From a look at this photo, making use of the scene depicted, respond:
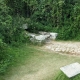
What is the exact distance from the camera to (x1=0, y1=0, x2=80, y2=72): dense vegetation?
33.6 feet

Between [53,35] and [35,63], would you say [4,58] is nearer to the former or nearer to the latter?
A: [35,63]

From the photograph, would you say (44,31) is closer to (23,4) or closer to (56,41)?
(56,41)

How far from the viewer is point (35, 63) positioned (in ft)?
26.9

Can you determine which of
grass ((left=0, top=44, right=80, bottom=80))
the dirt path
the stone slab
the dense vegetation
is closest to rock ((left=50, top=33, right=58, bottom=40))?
the dense vegetation

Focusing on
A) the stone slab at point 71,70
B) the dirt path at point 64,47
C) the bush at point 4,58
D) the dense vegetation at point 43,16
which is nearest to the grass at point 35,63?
the bush at point 4,58

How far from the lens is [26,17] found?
38.6 ft

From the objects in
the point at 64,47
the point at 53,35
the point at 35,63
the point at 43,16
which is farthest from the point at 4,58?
the point at 43,16

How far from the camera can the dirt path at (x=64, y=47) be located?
30.8ft

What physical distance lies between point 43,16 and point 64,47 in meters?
2.45

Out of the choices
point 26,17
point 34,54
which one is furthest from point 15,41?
point 26,17

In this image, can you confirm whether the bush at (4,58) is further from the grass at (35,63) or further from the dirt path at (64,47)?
the dirt path at (64,47)

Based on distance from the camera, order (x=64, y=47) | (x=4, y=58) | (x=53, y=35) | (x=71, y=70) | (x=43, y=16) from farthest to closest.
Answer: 1. (x=43, y=16)
2. (x=53, y=35)
3. (x=64, y=47)
4. (x=4, y=58)
5. (x=71, y=70)

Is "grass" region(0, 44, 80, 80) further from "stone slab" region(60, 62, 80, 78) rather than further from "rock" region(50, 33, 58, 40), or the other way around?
"rock" region(50, 33, 58, 40)

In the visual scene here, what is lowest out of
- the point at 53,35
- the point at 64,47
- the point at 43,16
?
the point at 64,47
